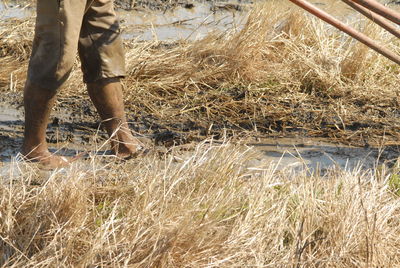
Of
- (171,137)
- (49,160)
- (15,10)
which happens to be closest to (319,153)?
(171,137)

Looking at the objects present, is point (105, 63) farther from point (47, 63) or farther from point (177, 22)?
point (177, 22)

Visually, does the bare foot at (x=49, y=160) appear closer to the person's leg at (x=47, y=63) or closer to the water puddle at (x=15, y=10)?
the person's leg at (x=47, y=63)

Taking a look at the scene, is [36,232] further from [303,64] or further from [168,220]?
[303,64]

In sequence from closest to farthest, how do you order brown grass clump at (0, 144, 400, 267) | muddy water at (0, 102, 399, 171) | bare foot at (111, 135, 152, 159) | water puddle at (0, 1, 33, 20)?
brown grass clump at (0, 144, 400, 267)
bare foot at (111, 135, 152, 159)
muddy water at (0, 102, 399, 171)
water puddle at (0, 1, 33, 20)

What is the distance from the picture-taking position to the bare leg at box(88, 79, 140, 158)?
5.07 m

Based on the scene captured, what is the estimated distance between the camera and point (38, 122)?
488 cm

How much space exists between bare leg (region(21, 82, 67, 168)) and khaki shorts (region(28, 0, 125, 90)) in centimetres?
7

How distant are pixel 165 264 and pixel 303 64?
3.70m

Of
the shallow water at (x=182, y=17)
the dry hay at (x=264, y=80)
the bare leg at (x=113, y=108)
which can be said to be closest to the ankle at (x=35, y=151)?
the bare leg at (x=113, y=108)

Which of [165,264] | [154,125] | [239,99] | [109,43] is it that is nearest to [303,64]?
[239,99]

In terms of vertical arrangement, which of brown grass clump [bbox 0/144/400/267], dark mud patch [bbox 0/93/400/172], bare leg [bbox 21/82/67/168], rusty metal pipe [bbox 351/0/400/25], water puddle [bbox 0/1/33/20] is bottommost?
water puddle [bbox 0/1/33/20]

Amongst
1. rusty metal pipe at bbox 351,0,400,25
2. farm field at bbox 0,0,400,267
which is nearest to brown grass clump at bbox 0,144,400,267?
farm field at bbox 0,0,400,267

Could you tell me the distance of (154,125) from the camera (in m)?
5.86

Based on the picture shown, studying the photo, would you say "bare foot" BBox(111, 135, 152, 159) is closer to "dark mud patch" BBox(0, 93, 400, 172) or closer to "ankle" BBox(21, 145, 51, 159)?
"dark mud patch" BBox(0, 93, 400, 172)
